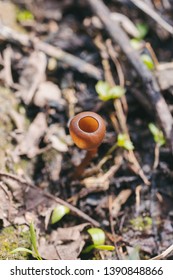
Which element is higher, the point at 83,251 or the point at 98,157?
the point at 98,157

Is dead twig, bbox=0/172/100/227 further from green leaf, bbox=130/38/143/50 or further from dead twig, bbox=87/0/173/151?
green leaf, bbox=130/38/143/50

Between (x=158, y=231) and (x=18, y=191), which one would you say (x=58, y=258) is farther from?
(x=158, y=231)

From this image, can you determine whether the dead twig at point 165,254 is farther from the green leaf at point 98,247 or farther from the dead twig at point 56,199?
the dead twig at point 56,199

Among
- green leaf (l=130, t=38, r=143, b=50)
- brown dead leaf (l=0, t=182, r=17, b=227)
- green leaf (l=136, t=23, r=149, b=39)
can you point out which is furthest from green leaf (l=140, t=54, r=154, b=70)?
brown dead leaf (l=0, t=182, r=17, b=227)

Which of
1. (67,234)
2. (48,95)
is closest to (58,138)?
(48,95)

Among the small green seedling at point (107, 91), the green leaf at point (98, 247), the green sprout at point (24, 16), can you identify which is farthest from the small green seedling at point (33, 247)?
the green sprout at point (24, 16)
